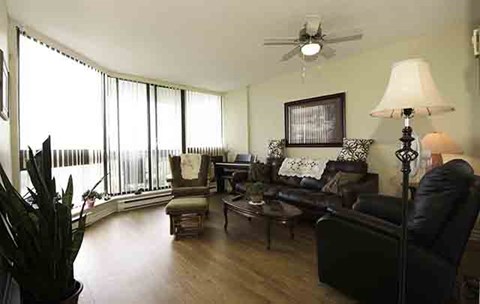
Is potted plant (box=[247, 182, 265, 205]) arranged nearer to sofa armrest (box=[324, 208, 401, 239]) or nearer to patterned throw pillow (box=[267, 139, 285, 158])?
sofa armrest (box=[324, 208, 401, 239])

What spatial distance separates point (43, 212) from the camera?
1.40 meters

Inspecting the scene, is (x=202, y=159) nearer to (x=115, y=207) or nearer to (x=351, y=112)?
(x=115, y=207)

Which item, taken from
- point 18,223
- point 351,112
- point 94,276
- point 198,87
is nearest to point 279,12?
point 351,112

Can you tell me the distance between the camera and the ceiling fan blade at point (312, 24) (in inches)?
109

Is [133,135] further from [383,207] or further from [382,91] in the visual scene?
[383,207]

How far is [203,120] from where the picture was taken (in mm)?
6324

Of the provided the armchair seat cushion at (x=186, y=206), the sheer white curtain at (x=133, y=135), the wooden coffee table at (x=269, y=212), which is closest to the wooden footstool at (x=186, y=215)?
the armchair seat cushion at (x=186, y=206)

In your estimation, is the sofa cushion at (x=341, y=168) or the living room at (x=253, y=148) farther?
the sofa cushion at (x=341, y=168)

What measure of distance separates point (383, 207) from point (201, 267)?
1.65 meters

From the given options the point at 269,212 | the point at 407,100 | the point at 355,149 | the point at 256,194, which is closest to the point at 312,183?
the point at 355,149

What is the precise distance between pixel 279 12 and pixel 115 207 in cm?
399

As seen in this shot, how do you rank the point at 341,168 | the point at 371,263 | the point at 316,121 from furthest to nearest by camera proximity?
the point at 316,121, the point at 341,168, the point at 371,263

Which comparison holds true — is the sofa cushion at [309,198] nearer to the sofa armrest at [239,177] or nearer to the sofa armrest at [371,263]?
the sofa armrest at [239,177]

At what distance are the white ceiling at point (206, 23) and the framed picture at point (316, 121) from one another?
823 millimetres
